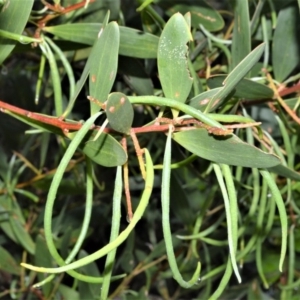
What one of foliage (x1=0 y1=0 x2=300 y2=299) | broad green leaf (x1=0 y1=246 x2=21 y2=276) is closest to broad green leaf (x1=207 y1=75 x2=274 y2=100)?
foliage (x1=0 y1=0 x2=300 y2=299)

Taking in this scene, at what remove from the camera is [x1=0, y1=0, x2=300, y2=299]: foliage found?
329 millimetres

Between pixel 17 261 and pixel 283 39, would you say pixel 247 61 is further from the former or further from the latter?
pixel 17 261

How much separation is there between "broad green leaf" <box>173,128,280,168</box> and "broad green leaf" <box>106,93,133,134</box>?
3 cm

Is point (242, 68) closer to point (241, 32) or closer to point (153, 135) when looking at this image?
point (241, 32)

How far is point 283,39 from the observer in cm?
50

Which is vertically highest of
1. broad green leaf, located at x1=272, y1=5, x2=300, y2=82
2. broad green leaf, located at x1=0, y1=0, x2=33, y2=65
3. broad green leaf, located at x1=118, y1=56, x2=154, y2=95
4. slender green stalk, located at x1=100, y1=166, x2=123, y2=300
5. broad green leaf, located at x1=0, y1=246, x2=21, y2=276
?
broad green leaf, located at x1=0, y1=0, x2=33, y2=65

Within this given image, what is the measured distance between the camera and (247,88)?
0.44m

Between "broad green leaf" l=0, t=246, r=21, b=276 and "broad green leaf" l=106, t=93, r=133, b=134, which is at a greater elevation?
"broad green leaf" l=106, t=93, r=133, b=134

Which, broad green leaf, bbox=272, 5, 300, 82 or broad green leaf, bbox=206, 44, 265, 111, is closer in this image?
broad green leaf, bbox=206, 44, 265, 111

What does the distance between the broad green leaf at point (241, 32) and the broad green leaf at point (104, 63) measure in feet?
0.40

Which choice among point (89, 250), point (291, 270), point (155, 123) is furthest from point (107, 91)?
point (89, 250)

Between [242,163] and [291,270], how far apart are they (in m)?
0.29

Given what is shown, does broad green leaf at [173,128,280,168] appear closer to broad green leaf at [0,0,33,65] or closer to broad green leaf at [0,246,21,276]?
broad green leaf at [0,0,33,65]

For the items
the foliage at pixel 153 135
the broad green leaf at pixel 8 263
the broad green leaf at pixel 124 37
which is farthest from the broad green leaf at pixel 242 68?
the broad green leaf at pixel 8 263
